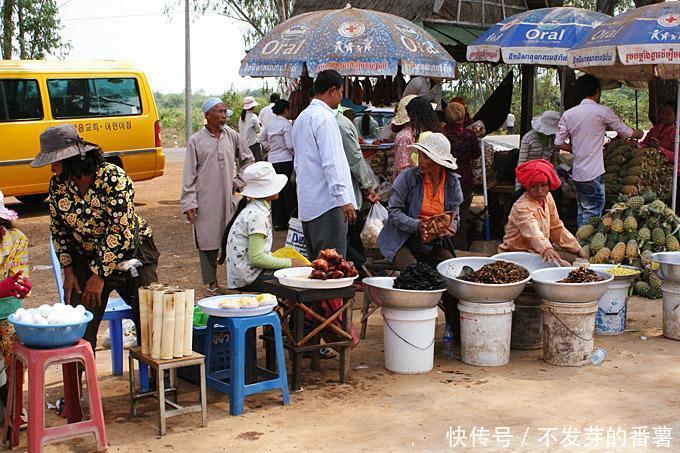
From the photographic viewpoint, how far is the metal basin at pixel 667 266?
700 cm

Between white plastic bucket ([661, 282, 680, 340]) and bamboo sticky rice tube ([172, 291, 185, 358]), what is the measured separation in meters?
4.15

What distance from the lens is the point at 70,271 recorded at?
540 centimetres

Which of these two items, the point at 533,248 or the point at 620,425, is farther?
the point at 533,248

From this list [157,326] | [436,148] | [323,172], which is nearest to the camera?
[157,326]

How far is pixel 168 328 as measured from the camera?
4.96m

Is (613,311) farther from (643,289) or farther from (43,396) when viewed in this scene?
(43,396)

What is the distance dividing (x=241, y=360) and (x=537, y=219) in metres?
2.91

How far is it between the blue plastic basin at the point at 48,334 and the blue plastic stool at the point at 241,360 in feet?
3.16

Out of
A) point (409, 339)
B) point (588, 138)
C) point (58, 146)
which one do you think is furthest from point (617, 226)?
point (58, 146)

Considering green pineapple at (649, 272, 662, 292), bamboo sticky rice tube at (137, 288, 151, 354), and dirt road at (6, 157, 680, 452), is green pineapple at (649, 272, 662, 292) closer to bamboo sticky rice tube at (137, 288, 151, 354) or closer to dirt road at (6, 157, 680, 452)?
dirt road at (6, 157, 680, 452)

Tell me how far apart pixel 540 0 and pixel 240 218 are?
32.2 ft

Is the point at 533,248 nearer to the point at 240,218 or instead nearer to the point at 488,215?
the point at 240,218

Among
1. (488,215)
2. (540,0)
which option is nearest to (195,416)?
(488,215)

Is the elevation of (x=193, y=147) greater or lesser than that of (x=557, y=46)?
lesser
